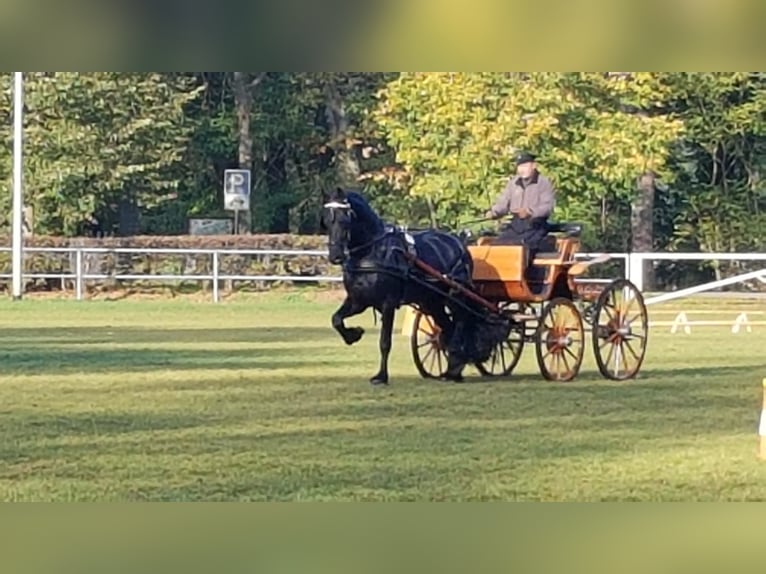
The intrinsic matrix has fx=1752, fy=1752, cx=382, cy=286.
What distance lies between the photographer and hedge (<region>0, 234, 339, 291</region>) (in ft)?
83.8

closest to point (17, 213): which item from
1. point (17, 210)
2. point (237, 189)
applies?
point (17, 210)

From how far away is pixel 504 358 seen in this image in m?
11.9

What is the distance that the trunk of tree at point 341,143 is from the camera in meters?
29.7

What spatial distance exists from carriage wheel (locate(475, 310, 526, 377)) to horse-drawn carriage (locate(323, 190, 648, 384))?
0.05 ft

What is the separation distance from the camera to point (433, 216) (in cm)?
2755

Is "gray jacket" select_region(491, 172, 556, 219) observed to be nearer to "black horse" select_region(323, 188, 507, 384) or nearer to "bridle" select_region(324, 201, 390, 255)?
"black horse" select_region(323, 188, 507, 384)

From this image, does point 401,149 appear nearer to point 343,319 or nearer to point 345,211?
point 343,319

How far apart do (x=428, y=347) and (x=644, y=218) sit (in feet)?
57.5

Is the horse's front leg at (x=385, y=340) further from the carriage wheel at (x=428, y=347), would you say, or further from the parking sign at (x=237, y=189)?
the parking sign at (x=237, y=189)

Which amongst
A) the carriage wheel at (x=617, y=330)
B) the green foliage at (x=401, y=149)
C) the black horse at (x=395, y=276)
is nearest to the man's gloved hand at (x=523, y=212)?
the black horse at (x=395, y=276)

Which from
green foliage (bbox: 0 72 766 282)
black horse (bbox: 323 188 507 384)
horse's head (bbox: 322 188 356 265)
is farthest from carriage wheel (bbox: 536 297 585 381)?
green foliage (bbox: 0 72 766 282)
